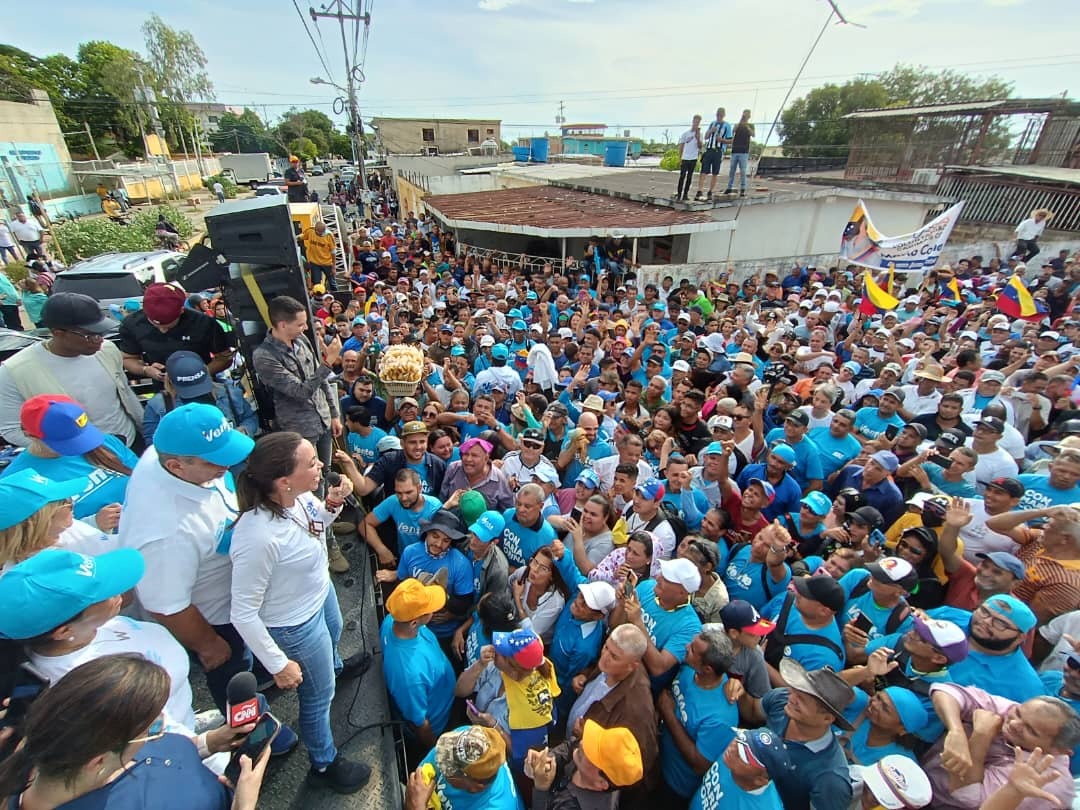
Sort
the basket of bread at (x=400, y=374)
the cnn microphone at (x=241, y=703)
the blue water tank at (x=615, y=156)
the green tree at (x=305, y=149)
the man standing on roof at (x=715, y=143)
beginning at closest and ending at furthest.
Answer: the cnn microphone at (x=241, y=703) → the basket of bread at (x=400, y=374) → the man standing on roof at (x=715, y=143) → the blue water tank at (x=615, y=156) → the green tree at (x=305, y=149)

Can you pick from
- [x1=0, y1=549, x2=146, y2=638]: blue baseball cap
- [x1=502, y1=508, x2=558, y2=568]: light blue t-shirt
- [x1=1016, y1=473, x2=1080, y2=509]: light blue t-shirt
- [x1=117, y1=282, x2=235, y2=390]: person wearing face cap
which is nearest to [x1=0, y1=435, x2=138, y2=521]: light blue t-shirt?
[x1=0, y1=549, x2=146, y2=638]: blue baseball cap

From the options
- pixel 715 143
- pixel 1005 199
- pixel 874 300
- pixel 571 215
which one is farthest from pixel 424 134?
pixel 874 300

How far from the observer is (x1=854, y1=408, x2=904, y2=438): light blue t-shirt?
17.2 ft

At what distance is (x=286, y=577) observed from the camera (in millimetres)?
2070

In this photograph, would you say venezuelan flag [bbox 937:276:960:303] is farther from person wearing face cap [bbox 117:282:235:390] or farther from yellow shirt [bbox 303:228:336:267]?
yellow shirt [bbox 303:228:336:267]

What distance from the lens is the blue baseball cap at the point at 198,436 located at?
1897 mm

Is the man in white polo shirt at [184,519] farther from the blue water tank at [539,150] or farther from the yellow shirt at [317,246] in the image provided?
the blue water tank at [539,150]

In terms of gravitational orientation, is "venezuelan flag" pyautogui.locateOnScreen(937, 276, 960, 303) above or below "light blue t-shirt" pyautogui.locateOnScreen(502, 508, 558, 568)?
above

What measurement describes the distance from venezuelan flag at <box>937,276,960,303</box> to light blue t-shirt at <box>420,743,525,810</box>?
11.6m

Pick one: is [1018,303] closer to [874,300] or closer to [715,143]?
[874,300]

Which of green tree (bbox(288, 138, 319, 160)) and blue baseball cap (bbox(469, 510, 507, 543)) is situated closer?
blue baseball cap (bbox(469, 510, 507, 543))

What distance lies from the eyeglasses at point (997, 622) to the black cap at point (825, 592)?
1.97ft

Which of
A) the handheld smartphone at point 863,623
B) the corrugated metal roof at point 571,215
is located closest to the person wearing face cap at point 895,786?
the handheld smartphone at point 863,623

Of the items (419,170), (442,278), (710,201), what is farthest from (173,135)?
A: (710,201)
